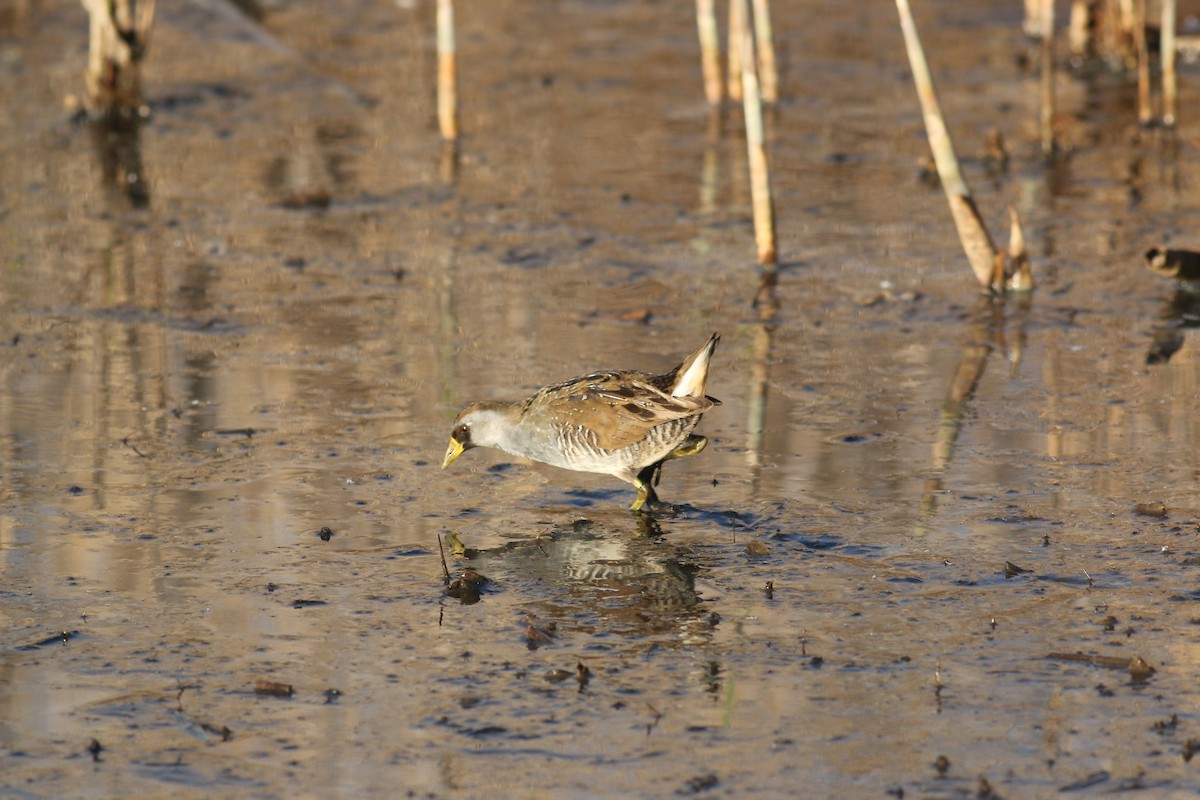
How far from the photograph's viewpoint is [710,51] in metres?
18.2

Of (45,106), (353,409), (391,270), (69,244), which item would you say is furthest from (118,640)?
(45,106)

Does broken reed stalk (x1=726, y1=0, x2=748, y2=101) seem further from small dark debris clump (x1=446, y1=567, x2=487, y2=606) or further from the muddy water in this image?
small dark debris clump (x1=446, y1=567, x2=487, y2=606)

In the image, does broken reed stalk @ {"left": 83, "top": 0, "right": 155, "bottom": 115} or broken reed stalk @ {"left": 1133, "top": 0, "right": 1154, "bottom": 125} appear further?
broken reed stalk @ {"left": 83, "top": 0, "right": 155, "bottom": 115}

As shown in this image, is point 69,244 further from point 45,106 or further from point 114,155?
point 45,106

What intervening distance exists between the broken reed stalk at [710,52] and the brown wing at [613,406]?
976cm

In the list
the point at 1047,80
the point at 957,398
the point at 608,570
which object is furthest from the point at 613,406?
the point at 1047,80

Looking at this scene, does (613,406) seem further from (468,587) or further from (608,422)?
(468,587)

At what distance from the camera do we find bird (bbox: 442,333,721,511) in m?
7.96

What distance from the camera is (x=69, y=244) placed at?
13773 millimetres

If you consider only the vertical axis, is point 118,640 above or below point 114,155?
below

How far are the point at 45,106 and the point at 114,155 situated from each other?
2.69 m

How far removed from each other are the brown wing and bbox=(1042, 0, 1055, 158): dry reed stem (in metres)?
7.92

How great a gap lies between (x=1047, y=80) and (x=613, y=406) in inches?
339

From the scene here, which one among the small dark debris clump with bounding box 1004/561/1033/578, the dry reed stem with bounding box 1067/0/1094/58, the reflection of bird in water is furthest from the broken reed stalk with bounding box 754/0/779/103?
the small dark debris clump with bounding box 1004/561/1033/578
